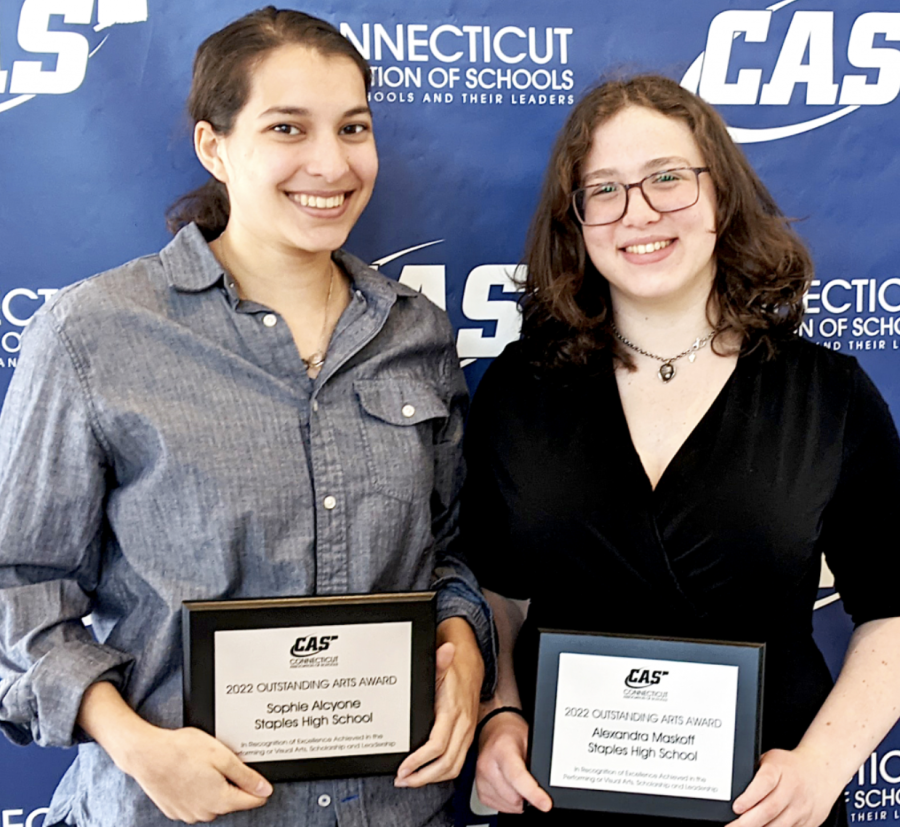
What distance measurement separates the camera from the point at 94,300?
4.43ft

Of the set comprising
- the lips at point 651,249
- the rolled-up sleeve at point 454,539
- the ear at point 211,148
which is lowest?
the rolled-up sleeve at point 454,539

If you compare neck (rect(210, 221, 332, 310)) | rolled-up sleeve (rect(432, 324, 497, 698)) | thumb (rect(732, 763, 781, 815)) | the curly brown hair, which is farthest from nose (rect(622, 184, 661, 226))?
thumb (rect(732, 763, 781, 815))

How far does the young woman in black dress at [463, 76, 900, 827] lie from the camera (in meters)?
1.47

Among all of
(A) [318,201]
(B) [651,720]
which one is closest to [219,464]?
(A) [318,201]

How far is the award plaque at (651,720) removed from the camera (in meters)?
1.33

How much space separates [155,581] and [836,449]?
3.47 feet

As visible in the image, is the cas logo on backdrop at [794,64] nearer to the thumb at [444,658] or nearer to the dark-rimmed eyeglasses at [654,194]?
the dark-rimmed eyeglasses at [654,194]

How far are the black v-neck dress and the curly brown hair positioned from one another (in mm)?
67

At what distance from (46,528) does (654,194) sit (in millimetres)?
1057

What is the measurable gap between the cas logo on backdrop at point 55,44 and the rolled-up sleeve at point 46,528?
73 centimetres

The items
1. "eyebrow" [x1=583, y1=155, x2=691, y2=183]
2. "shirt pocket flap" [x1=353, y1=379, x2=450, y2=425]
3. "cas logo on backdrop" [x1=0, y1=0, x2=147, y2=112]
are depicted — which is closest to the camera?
"shirt pocket flap" [x1=353, y1=379, x2=450, y2=425]

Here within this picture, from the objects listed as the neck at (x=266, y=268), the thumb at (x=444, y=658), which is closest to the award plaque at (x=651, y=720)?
the thumb at (x=444, y=658)

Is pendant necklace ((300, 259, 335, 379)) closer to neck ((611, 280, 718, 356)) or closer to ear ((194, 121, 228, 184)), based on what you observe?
ear ((194, 121, 228, 184))

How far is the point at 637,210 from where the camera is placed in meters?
1.53
